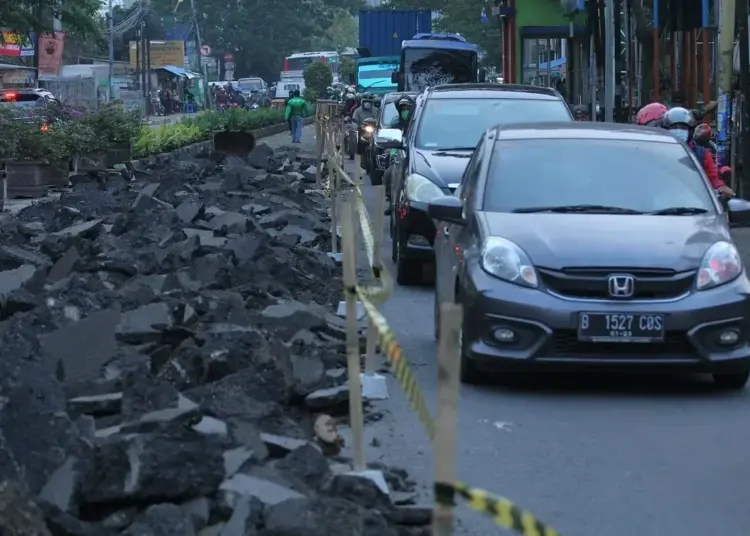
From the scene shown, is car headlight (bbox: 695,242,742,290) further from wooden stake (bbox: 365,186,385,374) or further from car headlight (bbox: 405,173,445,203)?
car headlight (bbox: 405,173,445,203)

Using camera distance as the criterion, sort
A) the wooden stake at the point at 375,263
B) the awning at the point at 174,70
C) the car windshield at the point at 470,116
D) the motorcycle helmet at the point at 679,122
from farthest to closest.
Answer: the awning at the point at 174,70 → the motorcycle helmet at the point at 679,122 → the car windshield at the point at 470,116 → the wooden stake at the point at 375,263

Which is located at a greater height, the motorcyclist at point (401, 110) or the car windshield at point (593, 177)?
the motorcyclist at point (401, 110)

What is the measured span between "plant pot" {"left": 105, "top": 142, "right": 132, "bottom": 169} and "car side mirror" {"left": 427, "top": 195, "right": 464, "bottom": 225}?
57.1 feet

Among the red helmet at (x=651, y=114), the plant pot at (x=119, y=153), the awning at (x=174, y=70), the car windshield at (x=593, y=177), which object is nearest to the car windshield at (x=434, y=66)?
the plant pot at (x=119, y=153)

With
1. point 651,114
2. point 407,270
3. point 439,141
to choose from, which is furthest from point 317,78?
point 407,270

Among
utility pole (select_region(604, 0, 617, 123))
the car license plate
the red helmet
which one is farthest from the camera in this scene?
utility pole (select_region(604, 0, 617, 123))

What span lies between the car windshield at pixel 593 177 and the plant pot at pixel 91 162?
16.0 m

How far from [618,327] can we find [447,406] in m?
4.81

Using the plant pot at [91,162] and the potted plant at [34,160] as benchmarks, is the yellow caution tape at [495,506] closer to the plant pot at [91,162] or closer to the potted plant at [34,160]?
the potted plant at [34,160]

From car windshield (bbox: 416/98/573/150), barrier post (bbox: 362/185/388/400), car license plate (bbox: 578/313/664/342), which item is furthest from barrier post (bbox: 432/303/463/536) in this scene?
car windshield (bbox: 416/98/573/150)

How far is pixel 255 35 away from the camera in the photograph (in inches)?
4520

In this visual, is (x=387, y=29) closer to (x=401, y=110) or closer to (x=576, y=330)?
(x=401, y=110)

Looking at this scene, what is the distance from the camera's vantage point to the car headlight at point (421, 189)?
1321cm

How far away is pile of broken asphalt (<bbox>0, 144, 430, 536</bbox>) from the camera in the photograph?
539 cm
